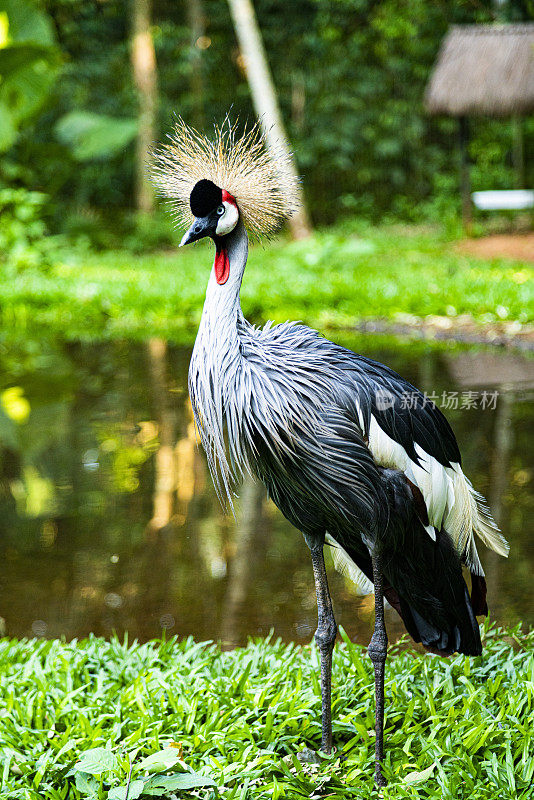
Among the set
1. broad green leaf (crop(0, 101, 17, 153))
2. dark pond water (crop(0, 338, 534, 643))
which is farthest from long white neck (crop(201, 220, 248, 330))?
broad green leaf (crop(0, 101, 17, 153))

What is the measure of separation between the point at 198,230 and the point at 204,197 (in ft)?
0.29

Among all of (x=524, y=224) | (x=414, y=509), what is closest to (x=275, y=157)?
(x=414, y=509)

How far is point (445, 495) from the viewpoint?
8.05ft

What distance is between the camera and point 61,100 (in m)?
17.7

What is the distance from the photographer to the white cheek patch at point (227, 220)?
7.55 ft

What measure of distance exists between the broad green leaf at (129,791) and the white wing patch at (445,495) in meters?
1.05

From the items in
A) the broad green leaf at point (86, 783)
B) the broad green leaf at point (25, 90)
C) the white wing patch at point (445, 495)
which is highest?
the broad green leaf at point (25, 90)

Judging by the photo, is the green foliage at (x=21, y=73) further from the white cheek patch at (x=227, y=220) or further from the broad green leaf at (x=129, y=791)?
the broad green leaf at (x=129, y=791)

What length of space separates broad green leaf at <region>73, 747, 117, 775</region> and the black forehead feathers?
1.49 meters

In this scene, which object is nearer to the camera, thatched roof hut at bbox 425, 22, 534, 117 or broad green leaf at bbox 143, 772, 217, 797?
broad green leaf at bbox 143, 772, 217, 797

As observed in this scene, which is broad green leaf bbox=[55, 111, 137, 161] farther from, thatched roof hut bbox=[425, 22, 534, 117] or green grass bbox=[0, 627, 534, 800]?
Result: green grass bbox=[0, 627, 534, 800]

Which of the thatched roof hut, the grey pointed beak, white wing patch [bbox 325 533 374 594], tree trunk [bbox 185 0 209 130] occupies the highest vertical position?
tree trunk [bbox 185 0 209 130]

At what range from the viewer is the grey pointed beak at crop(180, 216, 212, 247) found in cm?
225

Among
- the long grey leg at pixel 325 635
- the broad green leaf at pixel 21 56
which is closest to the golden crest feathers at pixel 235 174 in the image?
the long grey leg at pixel 325 635
